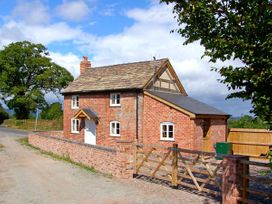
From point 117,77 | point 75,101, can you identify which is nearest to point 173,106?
point 117,77

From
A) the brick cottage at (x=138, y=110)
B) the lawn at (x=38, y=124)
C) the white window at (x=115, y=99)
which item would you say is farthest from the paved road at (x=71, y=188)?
the lawn at (x=38, y=124)

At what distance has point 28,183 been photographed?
13.8m

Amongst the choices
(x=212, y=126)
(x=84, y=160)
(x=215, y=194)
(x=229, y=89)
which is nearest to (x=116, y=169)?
(x=84, y=160)

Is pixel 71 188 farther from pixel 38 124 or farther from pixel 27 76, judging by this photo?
pixel 27 76

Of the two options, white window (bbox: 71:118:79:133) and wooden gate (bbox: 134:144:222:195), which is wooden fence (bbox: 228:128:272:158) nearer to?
wooden gate (bbox: 134:144:222:195)

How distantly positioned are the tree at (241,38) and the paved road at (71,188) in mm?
5645

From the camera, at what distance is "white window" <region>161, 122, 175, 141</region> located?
23.2 meters

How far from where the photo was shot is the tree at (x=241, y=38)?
254 inches

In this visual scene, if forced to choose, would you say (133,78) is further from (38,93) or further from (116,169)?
(38,93)

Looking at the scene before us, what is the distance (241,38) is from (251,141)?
17.4 meters

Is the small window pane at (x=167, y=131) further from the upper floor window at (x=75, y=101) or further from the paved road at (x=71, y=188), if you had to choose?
the upper floor window at (x=75, y=101)

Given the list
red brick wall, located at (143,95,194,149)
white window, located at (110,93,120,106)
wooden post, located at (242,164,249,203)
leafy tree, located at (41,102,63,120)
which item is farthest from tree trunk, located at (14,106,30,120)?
wooden post, located at (242,164,249,203)

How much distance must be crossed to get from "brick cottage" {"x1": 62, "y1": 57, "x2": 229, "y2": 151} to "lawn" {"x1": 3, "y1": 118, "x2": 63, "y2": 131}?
15.3 meters

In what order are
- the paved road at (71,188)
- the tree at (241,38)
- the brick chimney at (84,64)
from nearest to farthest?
the tree at (241,38), the paved road at (71,188), the brick chimney at (84,64)
